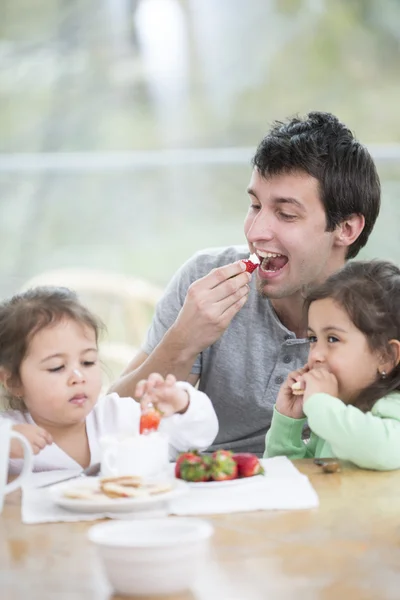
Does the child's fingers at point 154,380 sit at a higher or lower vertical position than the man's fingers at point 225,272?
lower

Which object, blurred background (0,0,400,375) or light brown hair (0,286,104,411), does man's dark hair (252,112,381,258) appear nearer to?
light brown hair (0,286,104,411)

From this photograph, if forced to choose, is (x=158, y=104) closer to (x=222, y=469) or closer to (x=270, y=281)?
(x=270, y=281)

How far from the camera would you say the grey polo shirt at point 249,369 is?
2252mm

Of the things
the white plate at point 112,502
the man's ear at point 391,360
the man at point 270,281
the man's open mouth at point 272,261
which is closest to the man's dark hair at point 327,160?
the man at point 270,281

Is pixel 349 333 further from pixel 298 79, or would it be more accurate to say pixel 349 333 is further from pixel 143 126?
pixel 298 79

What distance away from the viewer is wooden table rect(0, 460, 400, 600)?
104 cm

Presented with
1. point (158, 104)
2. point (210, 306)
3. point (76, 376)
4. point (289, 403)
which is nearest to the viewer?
point (76, 376)

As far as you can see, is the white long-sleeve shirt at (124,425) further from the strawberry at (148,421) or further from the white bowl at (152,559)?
the white bowl at (152,559)

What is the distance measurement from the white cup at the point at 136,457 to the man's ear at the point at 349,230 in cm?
100

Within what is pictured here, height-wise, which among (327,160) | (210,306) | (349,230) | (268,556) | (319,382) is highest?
(327,160)

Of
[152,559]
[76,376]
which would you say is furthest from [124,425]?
[152,559]

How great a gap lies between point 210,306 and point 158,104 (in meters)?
4.48

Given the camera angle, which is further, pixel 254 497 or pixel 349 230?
pixel 349 230

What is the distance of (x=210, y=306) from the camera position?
215 centimetres
